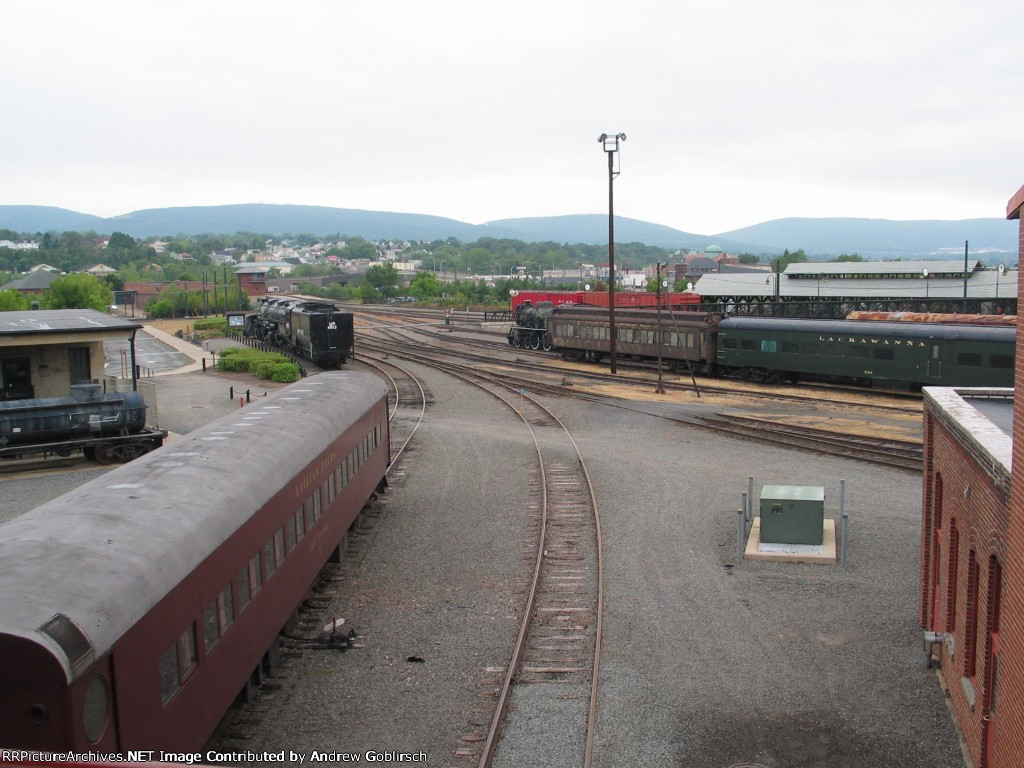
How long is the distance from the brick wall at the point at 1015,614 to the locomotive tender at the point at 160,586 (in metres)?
6.75

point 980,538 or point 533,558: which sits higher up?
point 980,538

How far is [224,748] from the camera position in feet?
31.2

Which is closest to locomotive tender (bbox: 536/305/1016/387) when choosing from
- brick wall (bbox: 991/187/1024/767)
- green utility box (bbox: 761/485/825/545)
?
green utility box (bbox: 761/485/825/545)

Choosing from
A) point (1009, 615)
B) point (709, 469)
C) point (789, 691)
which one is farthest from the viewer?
point (709, 469)

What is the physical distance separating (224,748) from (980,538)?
8.01 metres

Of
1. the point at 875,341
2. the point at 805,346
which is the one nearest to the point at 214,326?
the point at 805,346

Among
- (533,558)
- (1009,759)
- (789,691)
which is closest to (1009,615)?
(1009,759)

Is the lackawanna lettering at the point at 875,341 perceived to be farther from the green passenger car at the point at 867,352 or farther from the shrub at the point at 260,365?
the shrub at the point at 260,365

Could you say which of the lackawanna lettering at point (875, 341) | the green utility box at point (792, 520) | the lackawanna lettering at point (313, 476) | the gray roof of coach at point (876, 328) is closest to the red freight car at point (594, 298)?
the gray roof of coach at point (876, 328)

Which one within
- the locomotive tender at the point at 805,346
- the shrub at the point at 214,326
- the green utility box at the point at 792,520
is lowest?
the green utility box at the point at 792,520

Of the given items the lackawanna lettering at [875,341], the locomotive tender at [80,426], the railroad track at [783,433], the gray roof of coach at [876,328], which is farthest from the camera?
the lackawanna lettering at [875,341]

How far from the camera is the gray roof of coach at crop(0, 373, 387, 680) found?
20.7 feet

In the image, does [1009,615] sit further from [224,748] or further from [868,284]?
[868,284]

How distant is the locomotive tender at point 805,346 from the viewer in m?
31.0
